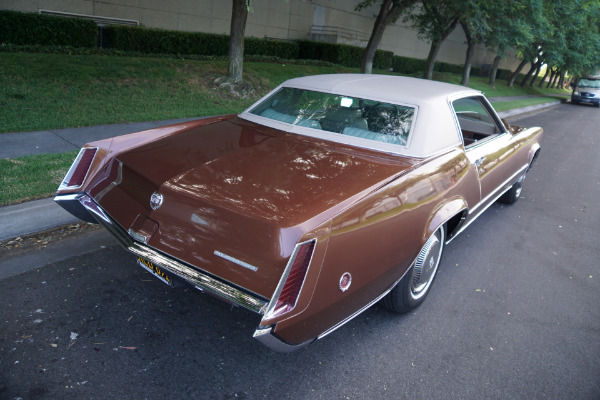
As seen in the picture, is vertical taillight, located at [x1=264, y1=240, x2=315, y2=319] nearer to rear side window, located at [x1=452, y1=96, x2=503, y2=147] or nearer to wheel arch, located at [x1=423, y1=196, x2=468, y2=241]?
wheel arch, located at [x1=423, y1=196, x2=468, y2=241]

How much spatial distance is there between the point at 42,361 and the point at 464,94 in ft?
12.7

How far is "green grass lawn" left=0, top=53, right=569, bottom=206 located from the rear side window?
4.43 meters

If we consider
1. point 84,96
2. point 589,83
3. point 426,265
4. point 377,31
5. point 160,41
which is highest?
point 377,31

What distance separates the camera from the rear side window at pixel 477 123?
4859 mm

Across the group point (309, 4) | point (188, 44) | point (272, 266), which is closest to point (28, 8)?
point (188, 44)

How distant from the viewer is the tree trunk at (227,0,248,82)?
34.8ft

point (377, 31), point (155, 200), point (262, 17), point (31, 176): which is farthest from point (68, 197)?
point (262, 17)

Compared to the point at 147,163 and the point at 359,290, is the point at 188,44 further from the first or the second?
the point at 359,290

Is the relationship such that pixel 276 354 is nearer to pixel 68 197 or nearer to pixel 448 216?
pixel 448 216

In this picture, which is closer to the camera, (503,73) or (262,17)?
(262,17)

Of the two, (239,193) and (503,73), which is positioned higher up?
(503,73)

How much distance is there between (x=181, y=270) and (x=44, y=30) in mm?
12149

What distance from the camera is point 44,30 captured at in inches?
468

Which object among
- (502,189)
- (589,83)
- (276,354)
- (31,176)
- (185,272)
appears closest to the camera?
(185,272)
